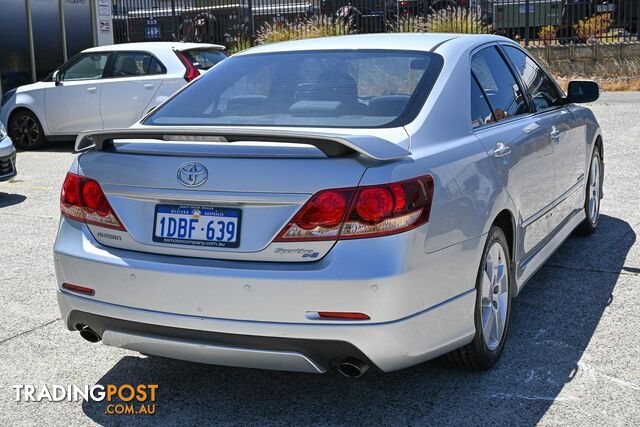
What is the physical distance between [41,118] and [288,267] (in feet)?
37.1

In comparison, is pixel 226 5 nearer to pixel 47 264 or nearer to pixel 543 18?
pixel 543 18

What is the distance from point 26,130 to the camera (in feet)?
46.2

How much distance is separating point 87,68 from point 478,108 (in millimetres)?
10207

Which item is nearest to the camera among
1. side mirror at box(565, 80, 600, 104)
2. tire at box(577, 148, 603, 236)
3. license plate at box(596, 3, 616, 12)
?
side mirror at box(565, 80, 600, 104)

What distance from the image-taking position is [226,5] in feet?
77.7

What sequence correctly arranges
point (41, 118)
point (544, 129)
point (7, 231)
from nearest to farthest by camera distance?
point (544, 129) < point (7, 231) < point (41, 118)

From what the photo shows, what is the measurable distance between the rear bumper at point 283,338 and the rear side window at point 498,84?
1.33 metres

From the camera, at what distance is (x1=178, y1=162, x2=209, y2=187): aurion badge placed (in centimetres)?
363

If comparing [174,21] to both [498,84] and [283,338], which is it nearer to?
[498,84]

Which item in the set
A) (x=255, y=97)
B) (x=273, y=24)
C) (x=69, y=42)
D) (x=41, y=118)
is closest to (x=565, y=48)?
(x=273, y=24)

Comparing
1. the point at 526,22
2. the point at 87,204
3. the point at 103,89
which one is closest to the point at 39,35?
the point at 103,89

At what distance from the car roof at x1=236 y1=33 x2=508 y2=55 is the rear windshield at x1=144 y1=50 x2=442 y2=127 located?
0.08 metres

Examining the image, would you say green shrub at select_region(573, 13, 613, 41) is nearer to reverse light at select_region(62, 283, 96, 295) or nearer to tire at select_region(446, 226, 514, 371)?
tire at select_region(446, 226, 514, 371)

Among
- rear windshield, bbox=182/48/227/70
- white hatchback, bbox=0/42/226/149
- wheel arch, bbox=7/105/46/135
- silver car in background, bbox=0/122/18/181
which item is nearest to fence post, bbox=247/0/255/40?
white hatchback, bbox=0/42/226/149
